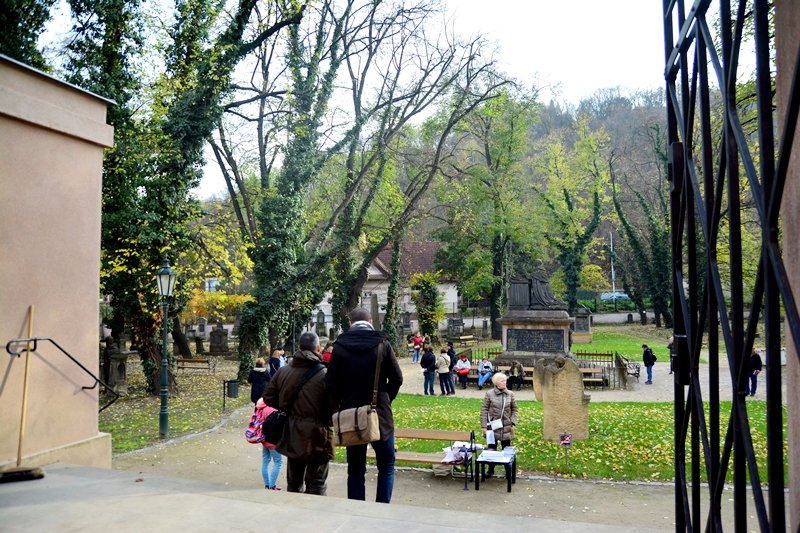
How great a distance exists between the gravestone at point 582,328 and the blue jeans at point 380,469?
109ft

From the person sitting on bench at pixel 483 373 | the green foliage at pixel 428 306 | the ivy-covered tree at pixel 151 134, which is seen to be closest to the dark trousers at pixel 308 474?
the ivy-covered tree at pixel 151 134

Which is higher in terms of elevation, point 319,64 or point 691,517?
point 319,64

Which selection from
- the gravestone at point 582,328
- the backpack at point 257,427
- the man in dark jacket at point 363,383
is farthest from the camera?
the gravestone at point 582,328

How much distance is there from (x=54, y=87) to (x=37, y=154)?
79 centimetres

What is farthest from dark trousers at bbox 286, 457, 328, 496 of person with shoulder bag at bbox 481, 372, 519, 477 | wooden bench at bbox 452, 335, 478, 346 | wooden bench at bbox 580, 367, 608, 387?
wooden bench at bbox 452, 335, 478, 346

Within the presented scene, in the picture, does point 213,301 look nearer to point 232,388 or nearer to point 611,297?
point 232,388

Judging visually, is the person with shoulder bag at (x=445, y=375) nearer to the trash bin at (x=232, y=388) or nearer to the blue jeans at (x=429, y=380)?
the blue jeans at (x=429, y=380)

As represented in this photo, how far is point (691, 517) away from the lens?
10.2 feet

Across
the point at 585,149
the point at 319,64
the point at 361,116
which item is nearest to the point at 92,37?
the point at 319,64

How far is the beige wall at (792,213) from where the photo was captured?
2682 millimetres

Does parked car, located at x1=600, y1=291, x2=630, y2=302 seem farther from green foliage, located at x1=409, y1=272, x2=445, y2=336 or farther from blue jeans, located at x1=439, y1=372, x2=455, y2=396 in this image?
blue jeans, located at x1=439, y1=372, x2=455, y2=396

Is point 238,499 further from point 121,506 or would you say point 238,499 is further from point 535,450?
point 535,450

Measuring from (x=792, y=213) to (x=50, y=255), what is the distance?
22.4ft

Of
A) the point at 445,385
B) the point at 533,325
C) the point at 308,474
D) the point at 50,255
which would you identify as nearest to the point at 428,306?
the point at 533,325
